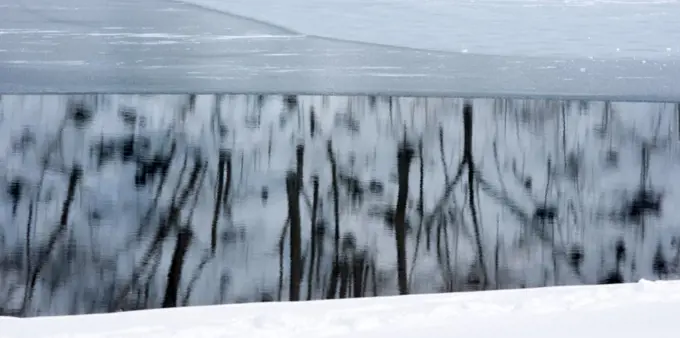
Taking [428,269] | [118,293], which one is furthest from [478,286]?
[118,293]

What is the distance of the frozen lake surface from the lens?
0.80 m

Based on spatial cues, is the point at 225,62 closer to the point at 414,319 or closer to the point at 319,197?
the point at 319,197

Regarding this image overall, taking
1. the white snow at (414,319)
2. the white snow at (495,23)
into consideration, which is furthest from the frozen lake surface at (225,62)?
the white snow at (414,319)

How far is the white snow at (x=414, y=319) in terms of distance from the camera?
0.74 meters

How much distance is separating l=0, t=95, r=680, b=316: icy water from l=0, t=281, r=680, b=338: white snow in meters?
0.03

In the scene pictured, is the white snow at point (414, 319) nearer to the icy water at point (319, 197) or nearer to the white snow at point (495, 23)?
the icy water at point (319, 197)

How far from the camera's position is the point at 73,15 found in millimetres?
805

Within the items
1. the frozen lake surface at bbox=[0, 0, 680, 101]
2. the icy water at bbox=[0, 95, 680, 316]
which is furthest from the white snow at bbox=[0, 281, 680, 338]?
the frozen lake surface at bbox=[0, 0, 680, 101]

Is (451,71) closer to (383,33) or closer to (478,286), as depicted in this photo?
(383,33)

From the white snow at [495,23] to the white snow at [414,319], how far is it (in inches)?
12.8

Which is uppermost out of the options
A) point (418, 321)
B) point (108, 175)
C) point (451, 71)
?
point (451, 71)

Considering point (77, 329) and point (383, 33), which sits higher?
point (383, 33)

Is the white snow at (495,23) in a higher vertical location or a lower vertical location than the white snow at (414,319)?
higher

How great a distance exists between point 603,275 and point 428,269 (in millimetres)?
245
